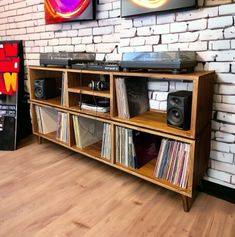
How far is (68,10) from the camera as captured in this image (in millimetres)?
2094

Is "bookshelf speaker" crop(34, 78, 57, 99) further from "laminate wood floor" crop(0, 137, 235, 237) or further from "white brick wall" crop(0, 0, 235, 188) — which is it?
"laminate wood floor" crop(0, 137, 235, 237)

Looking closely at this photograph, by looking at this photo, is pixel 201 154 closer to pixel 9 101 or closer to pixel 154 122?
pixel 154 122

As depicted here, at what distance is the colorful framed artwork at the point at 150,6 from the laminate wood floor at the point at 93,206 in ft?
3.86

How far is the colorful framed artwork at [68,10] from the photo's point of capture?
196 cm

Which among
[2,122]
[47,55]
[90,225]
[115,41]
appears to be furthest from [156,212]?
[2,122]

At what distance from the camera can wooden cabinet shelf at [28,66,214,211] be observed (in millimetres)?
1303

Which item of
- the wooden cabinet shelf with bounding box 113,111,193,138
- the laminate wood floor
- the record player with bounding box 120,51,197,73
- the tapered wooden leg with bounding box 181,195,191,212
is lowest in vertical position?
the laminate wood floor

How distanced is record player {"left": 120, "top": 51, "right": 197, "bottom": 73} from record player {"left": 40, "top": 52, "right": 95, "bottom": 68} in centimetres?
55

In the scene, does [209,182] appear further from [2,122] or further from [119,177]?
[2,122]

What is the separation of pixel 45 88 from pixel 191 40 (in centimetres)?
133

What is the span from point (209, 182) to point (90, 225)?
83 centimetres

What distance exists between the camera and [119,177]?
177cm

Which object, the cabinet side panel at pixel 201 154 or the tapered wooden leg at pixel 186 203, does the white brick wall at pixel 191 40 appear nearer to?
the cabinet side panel at pixel 201 154

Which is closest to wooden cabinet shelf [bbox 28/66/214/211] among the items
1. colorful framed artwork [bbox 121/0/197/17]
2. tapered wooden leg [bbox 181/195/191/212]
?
tapered wooden leg [bbox 181/195/191/212]
